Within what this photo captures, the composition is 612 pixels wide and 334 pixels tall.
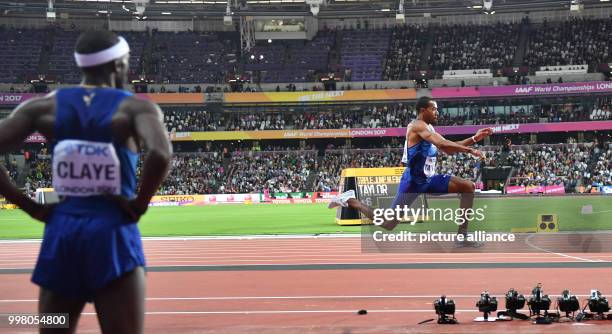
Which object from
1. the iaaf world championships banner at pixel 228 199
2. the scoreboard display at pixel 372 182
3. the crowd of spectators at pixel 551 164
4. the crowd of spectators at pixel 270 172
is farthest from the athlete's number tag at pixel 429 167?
the crowd of spectators at pixel 270 172

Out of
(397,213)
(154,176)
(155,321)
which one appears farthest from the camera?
(397,213)

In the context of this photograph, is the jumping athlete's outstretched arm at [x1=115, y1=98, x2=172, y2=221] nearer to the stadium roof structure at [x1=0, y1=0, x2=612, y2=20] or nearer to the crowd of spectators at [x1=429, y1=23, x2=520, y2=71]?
the stadium roof structure at [x1=0, y1=0, x2=612, y2=20]

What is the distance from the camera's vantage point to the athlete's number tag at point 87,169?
10.3 ft

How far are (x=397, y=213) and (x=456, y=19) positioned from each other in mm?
58244

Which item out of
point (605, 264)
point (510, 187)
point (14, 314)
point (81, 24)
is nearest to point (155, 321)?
point (14, 314)

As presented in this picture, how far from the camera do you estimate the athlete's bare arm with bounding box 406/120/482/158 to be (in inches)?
348

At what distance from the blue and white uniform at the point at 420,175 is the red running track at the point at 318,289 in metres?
1.24

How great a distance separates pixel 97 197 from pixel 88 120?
1.03 ft

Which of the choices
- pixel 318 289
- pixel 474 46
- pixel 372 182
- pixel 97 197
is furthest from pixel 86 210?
pixel 474 46

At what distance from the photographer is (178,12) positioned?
59.3 meters

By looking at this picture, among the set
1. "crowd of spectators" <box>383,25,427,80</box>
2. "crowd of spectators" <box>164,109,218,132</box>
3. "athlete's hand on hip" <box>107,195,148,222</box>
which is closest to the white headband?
"athlete's hand on hip" <box>107,195,148,222</box>

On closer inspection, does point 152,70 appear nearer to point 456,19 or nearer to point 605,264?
point 456,19

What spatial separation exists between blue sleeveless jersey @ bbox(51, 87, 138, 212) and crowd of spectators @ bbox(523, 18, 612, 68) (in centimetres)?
5876

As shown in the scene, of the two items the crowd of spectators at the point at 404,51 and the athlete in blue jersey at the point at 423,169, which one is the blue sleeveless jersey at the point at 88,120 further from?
the crowd of spectators at the point at 404,51
